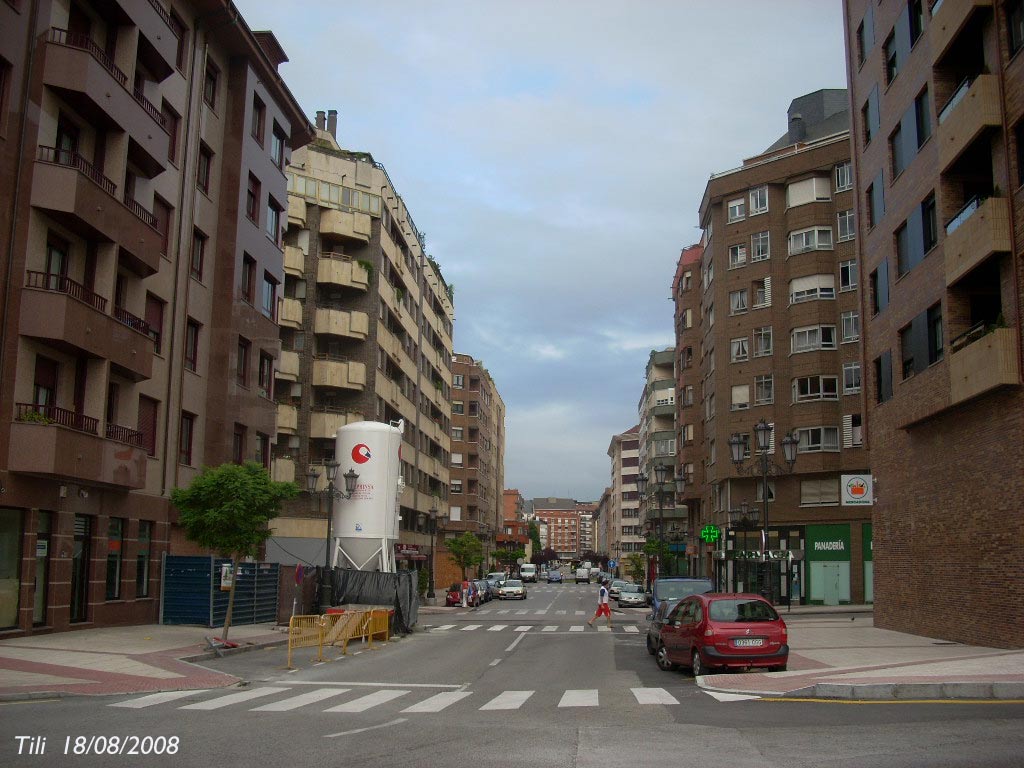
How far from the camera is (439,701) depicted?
1445cm

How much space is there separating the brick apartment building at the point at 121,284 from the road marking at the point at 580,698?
13080 mm

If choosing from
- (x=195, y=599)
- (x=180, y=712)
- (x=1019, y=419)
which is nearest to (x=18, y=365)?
(x=195, y=599)

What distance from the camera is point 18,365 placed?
21.8 m

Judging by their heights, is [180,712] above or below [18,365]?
below

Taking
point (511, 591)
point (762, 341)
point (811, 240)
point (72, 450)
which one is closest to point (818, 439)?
point (762, 341)

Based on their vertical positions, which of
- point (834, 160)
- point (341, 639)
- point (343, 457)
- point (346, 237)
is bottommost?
point (341, 639)

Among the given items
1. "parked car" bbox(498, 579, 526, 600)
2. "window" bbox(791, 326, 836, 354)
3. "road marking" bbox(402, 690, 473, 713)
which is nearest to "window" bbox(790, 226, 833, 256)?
"window" bbox(791, 326, 836, 354)

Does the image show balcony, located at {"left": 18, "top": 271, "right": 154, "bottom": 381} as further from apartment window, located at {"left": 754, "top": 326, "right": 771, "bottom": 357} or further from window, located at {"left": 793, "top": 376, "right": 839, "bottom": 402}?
apartment window, located at {"left": 754, "top": 326, "right": 771, "bottom": 357}

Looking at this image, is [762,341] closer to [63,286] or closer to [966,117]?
[966,117]

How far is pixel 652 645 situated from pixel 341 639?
793cm

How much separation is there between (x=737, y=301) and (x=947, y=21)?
3130 centimetres

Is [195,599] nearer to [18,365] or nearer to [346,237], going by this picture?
[18,365]

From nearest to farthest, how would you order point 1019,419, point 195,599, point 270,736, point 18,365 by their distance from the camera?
point 270,736 → point 1019,419 → point 18,365 → point 195,599

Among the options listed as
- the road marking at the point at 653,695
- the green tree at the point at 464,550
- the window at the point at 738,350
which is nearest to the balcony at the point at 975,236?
the road marking at the point at 653,695
